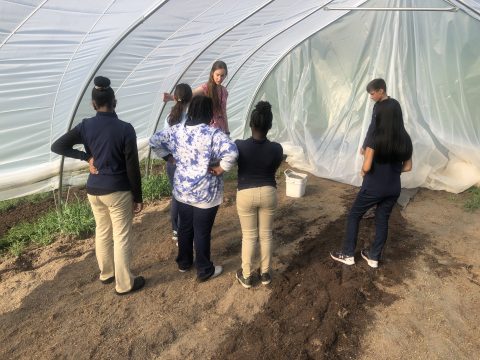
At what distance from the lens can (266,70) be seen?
8023 millimetres

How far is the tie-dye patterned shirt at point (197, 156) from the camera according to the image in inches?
109

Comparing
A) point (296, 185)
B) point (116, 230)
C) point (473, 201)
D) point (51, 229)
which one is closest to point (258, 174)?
point (116, 230)

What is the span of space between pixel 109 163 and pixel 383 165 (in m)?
2.24

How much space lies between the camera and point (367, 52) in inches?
263

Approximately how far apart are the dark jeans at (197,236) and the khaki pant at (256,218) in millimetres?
259

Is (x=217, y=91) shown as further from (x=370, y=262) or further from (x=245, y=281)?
(x=370, y=262)

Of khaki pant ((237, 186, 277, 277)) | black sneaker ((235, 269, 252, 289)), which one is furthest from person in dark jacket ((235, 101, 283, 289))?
black sneaker ((235, 269, 252, 289))

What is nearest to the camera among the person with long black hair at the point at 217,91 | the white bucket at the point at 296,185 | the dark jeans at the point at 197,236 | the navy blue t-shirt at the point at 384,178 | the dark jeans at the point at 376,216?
the dark jeans at the point at 197,236

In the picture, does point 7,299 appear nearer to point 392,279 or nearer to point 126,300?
point 126,300

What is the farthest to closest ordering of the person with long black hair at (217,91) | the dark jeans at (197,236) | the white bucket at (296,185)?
the white bucket at (296,185)
the person with long black hair at (217,91)
the dark jeans at (197,236)

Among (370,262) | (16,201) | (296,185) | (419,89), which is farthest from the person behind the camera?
(419,89)

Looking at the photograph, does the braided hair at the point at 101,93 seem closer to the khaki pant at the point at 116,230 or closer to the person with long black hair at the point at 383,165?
the khaki pant at the point at 116,230

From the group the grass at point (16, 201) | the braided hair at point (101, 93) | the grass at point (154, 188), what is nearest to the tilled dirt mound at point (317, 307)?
the braided hair at point (101, 93)

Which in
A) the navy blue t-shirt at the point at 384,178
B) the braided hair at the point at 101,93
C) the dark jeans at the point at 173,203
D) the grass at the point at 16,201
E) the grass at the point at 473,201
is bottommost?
the grass at the point at 16,201
